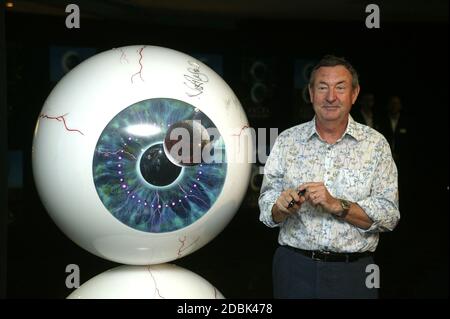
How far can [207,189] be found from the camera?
1.96 meters

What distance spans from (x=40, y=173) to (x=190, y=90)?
53 cm

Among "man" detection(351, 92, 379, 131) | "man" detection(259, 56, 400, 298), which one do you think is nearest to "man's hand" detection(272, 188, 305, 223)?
"man" detection(259, 56, 400, 298)

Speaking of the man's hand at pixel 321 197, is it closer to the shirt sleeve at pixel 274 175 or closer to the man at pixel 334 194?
the man at pixel 334 194

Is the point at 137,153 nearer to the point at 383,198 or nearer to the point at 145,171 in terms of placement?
the point at 145,171

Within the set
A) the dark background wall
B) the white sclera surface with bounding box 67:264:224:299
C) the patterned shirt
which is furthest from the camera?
Result: the dark background wall

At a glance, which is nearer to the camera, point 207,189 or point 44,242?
point 207,189

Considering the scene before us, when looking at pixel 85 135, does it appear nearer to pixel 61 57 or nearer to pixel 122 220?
pixel 122 220

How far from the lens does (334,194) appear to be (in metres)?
1.96

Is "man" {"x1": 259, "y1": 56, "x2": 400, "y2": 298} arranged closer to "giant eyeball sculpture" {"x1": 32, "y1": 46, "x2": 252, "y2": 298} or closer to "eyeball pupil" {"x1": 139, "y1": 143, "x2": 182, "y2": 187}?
"giant eyeball sculpture" {"x1": 32, "y1": 46, "x2": 252, "y2": 298}

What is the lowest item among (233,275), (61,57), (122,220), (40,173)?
(233,275)

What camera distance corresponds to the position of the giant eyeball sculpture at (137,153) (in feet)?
6.11

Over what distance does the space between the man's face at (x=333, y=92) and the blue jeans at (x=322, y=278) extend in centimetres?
46

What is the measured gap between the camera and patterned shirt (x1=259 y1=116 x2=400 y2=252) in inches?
76.3
